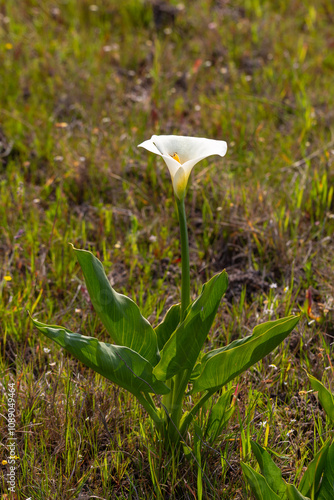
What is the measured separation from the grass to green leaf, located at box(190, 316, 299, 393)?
0.44 feet

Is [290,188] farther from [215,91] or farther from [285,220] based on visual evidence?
[215,91]

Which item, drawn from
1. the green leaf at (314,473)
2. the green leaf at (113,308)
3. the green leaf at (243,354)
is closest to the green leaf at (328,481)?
the green leaf at (314,473)

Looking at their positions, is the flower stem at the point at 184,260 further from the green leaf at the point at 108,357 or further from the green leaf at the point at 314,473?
the green leaf at the point at 314,473

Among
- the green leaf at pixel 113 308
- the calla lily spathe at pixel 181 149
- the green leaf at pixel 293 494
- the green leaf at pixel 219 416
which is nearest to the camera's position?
the green leaf at pixel 293 494

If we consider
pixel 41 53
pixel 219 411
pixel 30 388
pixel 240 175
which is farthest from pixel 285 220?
pixel 41 53

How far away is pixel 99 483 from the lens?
1421 millimetres

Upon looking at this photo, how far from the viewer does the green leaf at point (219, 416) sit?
1.42 metres

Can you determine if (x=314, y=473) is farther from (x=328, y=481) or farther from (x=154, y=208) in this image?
(x=154, y=208)

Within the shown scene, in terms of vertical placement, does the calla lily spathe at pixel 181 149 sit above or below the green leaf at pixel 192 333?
above

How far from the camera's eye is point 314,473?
1182 mm

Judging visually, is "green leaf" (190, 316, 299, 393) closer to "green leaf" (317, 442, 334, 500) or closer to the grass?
the grass

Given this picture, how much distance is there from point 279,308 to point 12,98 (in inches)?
88.0

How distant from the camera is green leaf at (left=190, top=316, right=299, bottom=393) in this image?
1.20 m

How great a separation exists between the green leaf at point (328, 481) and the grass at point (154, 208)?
18 centimetres
